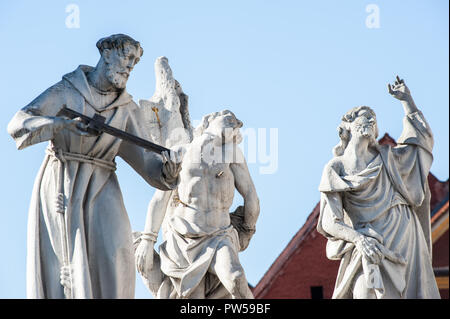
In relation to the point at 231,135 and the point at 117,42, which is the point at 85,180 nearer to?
the point at 117,42

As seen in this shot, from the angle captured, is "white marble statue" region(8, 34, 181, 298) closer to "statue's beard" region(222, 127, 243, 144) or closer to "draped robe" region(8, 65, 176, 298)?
"draped robe" region(8, 65, 176, 298)

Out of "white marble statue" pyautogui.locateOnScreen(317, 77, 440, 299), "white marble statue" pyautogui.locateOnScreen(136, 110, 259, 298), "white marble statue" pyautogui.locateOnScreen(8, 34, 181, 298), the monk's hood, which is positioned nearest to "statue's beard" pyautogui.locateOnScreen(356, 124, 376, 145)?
"white marble statue" pyautogui.locateOnScreen(317, 77, 440, 299)

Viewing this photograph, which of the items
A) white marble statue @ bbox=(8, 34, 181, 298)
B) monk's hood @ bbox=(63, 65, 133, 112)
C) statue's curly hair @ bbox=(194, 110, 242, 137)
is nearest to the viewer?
white marble statue @ bbox=(8, 34, 181, 298)

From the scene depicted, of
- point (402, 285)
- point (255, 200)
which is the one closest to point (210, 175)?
point (255, 200)

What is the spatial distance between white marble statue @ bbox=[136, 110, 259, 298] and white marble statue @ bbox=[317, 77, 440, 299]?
913mm

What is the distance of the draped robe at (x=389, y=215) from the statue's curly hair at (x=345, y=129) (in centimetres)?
17

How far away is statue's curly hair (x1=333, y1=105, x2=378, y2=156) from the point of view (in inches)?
591

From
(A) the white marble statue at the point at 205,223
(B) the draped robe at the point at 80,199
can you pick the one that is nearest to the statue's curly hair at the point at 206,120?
(A) the white marble statue at the point at 205,223

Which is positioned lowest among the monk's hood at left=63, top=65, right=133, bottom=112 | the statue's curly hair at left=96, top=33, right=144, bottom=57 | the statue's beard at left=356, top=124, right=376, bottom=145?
the statue's beard at left=356, top=124, right=376, bottom=145

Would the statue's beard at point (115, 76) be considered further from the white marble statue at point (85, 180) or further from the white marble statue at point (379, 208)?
the white marble statue at point (379, 208)

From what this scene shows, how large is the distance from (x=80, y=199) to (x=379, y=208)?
12.3ft
